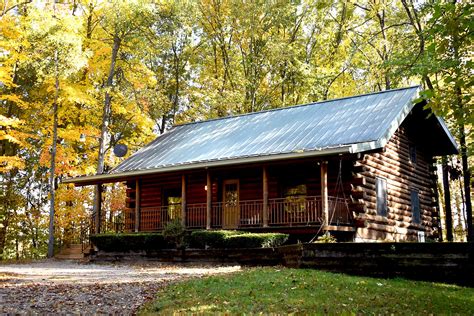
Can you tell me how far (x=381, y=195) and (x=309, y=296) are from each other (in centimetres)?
1148

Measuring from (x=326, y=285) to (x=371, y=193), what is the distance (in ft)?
30.1

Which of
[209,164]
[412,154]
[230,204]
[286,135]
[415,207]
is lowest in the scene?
[415,207]

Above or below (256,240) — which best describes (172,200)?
above

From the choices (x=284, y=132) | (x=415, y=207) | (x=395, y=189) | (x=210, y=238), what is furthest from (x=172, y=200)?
(x=415, y=207)

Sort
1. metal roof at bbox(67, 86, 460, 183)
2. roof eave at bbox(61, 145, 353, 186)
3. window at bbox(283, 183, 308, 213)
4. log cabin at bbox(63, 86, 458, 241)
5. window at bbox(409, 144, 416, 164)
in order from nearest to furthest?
roof eave at bbox(61, 145, 353, 186) < metal roof at bbox(67, 86, 460, 183) < log cabin at bbox(63, 86, 458, 241) < window at bbox(283, 183, 308, 213) < window at bbox(409, 144, 416, 164)

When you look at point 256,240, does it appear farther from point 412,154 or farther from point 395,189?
point 412,154

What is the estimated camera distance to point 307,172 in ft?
66.2

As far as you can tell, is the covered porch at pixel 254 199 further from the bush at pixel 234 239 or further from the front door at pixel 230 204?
the bush at pixel 234 239

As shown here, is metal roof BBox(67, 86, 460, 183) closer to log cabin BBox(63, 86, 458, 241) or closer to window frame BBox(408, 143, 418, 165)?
log cabin BBox(63, 86, 458, 241)

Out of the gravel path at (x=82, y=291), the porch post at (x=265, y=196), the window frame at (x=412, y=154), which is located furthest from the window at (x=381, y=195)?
the gravel path at (x=82, y=291)

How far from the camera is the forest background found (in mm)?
24391

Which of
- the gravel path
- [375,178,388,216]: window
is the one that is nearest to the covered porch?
[375,178,388,216]: window

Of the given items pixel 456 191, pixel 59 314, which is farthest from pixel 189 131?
pixel 456 191

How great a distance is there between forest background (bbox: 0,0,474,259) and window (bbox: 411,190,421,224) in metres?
2.25
